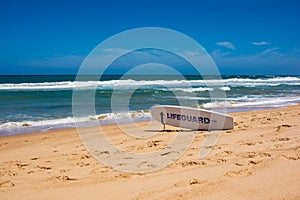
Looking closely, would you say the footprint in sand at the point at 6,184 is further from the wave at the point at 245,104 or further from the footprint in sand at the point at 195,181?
the wave at the point at 245,104

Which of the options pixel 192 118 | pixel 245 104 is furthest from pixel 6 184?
pixel 245 104

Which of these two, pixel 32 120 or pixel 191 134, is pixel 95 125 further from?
pixel 191 134

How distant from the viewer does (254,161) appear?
3.77 meters

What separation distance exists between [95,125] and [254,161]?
564 cm

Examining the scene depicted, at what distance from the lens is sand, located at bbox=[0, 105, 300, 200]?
293cm

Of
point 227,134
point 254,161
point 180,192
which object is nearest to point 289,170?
point 254,161

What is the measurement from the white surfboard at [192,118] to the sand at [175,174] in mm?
1180

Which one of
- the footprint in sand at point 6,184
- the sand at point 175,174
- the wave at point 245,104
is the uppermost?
the wave at point 245,104

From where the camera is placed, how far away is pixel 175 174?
138 inches

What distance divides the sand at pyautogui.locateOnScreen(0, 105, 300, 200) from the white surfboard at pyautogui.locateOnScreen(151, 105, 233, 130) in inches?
46.5

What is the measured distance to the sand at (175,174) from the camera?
115 inches

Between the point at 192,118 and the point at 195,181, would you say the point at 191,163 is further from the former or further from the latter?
the point at 192,118

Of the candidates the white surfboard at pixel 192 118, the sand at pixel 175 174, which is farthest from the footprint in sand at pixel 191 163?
the white surfboard at pixel 192 118

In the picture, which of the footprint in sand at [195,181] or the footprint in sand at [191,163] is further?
the footprint in sand at [191,163]
